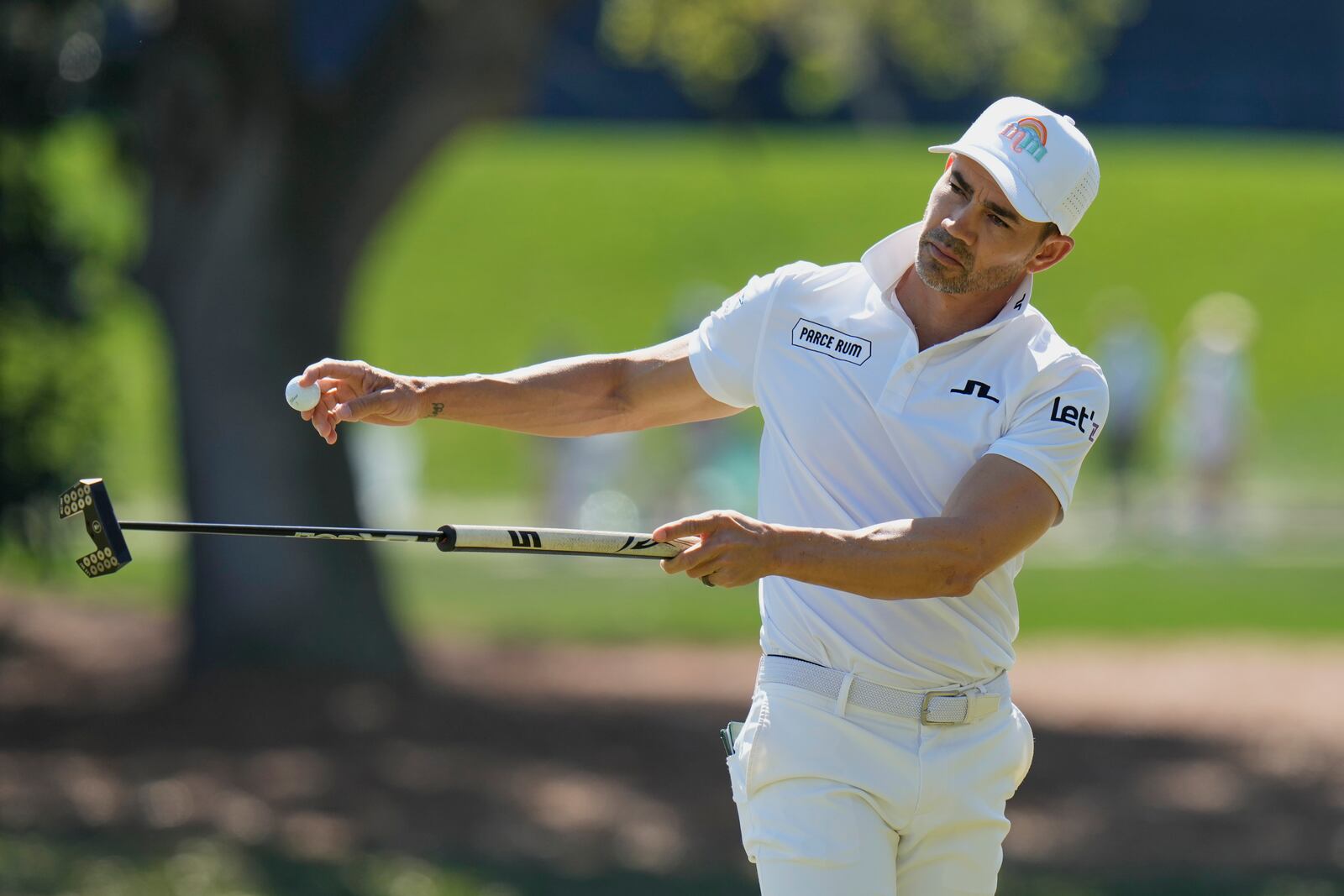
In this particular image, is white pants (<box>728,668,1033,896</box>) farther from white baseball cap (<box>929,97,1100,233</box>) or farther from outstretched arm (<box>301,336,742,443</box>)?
white baseball cap (<box>929,97,1100,233</box>)

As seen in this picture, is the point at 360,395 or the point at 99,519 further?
the point at 360,395

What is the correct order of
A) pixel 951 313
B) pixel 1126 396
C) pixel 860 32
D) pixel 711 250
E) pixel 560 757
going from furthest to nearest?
pixel 711 250
pixel 860 32
pixel 1126 396
pixel 560 757
pixel 951 313

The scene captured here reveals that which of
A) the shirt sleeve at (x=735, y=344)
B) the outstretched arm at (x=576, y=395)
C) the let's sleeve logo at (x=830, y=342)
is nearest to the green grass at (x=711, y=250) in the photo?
the outstretched arm at (x=576, y=395)

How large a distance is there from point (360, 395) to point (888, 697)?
1284 millimetres

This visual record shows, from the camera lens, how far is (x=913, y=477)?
405cm

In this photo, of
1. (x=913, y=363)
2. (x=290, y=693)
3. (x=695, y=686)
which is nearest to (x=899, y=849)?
(x=913, y=363)

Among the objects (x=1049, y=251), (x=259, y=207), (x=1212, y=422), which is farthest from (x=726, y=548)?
(x=1212, y=422)

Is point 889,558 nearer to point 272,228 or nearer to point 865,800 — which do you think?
point 865,800

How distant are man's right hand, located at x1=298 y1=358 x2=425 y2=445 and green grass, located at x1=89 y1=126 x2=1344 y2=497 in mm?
17722

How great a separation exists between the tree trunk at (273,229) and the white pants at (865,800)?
6.78m

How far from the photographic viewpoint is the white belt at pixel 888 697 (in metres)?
4.02

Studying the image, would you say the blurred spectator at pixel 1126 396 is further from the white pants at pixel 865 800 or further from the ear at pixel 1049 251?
the white pants at pixel 865 800

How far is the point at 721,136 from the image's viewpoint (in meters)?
39.3

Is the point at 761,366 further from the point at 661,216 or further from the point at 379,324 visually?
the point at 661,216
